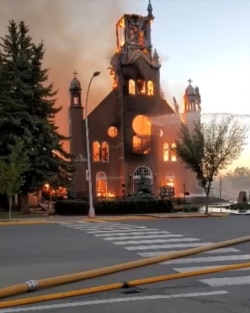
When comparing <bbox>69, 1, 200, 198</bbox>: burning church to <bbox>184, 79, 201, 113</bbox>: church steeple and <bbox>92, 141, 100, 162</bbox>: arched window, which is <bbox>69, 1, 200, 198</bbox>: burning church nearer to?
<bbox>92, 141, 100, 162</bbox>: arched window

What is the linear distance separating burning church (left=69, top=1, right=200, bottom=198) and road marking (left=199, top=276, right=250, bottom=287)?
50859mm

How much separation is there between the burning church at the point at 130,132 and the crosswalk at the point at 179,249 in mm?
42717

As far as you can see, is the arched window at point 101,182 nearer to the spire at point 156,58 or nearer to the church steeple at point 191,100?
the church steeple at point 191,100

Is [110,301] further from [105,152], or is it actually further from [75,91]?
[75,91]

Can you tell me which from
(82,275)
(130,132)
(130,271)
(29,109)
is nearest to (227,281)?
(130,271)

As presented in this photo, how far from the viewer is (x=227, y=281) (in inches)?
362

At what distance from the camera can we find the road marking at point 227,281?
352 inches

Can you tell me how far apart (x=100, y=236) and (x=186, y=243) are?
351 cm

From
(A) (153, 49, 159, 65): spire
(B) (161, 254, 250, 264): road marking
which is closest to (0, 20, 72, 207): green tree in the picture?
(A) (153, 49, 159, 65): spire

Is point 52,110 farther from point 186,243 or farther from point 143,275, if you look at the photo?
point 143,275

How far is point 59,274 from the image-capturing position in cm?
1015

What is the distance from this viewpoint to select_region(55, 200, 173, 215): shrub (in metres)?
34.8

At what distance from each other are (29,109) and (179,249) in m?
28.6

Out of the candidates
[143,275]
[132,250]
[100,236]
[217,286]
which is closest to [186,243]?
[132,250]
